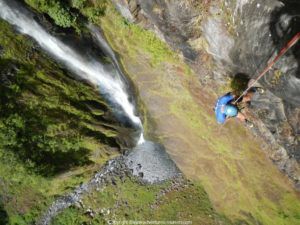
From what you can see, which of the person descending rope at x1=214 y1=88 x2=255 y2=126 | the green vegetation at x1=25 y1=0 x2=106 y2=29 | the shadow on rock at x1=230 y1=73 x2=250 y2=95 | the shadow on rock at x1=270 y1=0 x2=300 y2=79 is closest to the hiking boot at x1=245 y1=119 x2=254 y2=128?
the person descending rope at x1=214 y1=88 x2=255 y2=126

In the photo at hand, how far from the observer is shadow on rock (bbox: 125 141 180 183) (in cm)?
1645

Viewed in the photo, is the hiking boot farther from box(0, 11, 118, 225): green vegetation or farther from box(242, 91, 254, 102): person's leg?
box(0, 11, 118, 225): green vegetation

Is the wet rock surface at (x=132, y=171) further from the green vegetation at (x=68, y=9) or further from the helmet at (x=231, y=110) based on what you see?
the green vegetation at (x=68, y=9)

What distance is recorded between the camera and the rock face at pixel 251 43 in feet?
25.4

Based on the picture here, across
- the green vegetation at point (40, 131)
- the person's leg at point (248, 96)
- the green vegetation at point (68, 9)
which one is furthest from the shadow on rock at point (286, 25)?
the green vegetation at point (40, 131)

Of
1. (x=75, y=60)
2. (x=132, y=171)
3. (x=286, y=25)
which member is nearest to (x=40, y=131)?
(x=75, y=60)

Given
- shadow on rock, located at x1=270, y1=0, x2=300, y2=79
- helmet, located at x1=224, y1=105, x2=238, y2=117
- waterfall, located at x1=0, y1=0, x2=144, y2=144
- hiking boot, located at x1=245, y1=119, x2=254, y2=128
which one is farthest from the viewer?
waterfall, located at x1=0, y1=0, x2=144, y2=144

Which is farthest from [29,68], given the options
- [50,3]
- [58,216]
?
[58,216]

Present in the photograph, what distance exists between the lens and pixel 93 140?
16.0 meters

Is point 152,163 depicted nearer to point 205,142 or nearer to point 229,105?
point 205,142

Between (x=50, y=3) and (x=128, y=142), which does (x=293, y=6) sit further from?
(x=128, y=142)

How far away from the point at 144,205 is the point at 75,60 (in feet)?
24.8

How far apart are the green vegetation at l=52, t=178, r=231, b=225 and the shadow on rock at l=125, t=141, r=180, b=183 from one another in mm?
412

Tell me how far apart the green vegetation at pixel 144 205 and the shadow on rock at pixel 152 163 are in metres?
0.41
